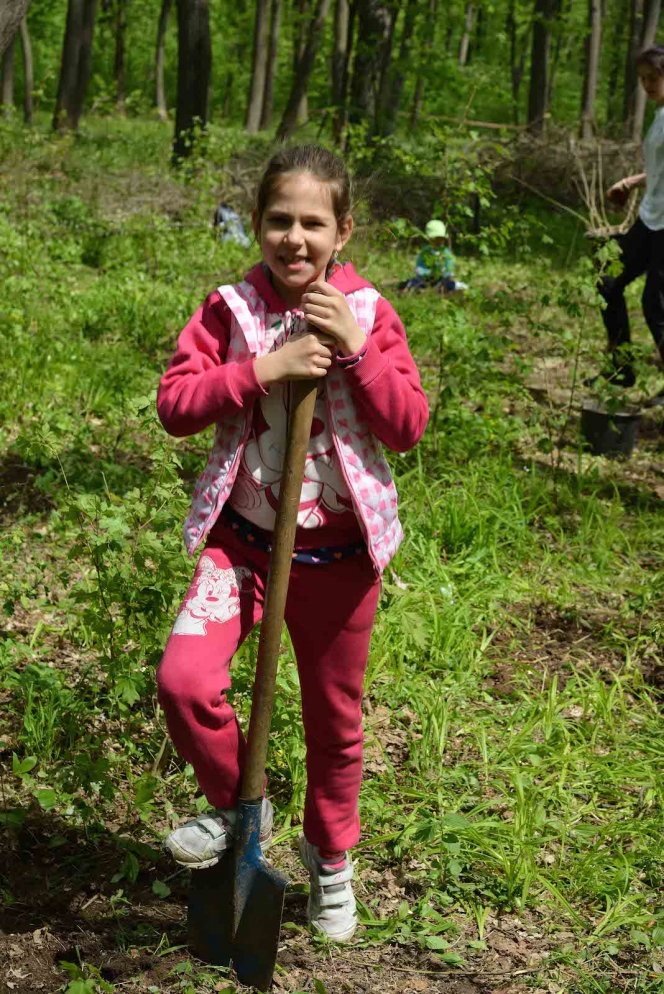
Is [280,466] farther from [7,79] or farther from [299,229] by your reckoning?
[7,79]

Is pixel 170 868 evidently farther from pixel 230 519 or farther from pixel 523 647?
pixel 523 647

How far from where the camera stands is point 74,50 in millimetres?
18406

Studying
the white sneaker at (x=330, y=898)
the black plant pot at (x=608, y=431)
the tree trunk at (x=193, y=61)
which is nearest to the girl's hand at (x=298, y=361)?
the white sneaker at (x=330, y=898)

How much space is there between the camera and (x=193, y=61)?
1134cm

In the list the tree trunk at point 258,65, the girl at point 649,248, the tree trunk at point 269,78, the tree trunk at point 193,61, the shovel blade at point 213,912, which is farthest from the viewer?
the tree trunk at point 269,78

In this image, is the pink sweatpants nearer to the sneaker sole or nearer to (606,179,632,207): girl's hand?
the sneaker sole

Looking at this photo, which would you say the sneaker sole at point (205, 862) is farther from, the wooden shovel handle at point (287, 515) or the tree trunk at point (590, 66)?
the tree trunk at point (590, 66)

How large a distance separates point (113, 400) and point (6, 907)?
3122 mm

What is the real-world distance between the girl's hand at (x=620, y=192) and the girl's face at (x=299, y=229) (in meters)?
4.32

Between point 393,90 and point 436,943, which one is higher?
point 393,90

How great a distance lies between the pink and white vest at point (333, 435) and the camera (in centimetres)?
197

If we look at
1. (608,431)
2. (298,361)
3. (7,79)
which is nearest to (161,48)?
(7,79)

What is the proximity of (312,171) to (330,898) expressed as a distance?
1584 mm

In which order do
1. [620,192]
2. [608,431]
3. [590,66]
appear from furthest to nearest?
[590,66] < [620,192] < [608,431]
